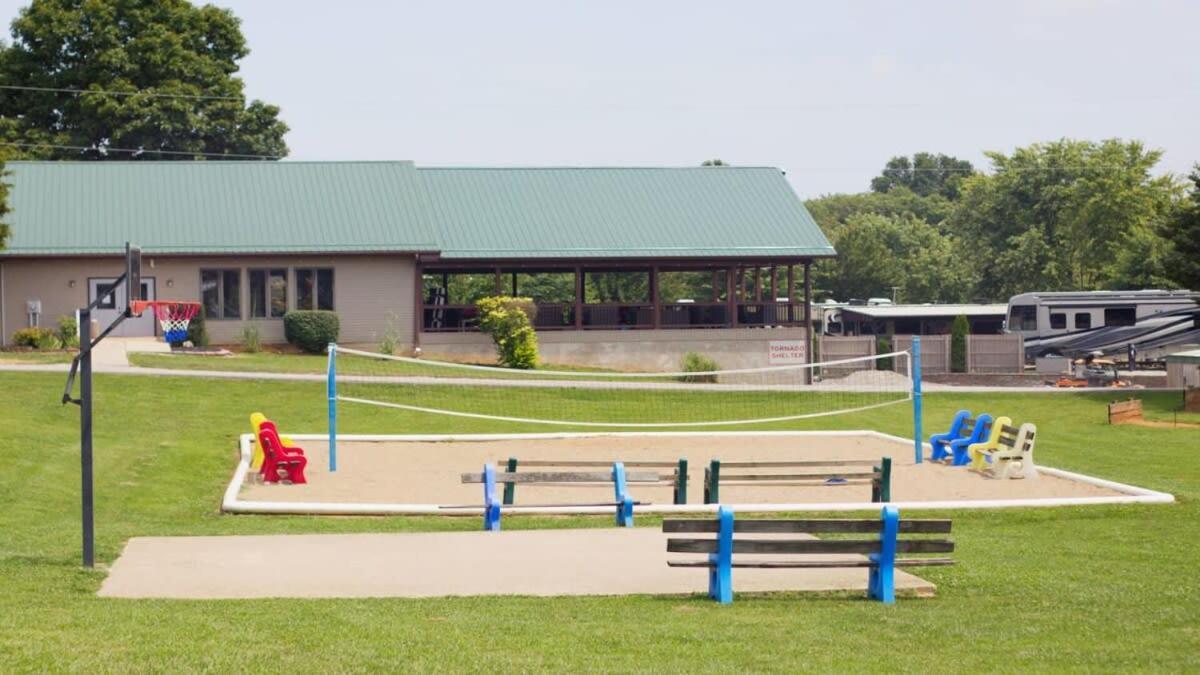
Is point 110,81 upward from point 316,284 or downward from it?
upward

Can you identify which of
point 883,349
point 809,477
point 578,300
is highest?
point 578,300

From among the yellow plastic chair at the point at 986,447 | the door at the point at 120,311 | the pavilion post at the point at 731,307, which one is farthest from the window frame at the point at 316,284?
the yellow plastic chair at the point at 986,447

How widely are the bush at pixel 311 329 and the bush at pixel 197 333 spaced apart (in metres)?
2.29

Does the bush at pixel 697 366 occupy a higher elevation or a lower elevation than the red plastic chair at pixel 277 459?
higher

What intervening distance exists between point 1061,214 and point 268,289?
5458 cm

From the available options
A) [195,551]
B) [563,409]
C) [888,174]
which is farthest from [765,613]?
[888,174]

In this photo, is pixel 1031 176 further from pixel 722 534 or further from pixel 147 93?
pixel 722 534

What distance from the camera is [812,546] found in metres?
12.0

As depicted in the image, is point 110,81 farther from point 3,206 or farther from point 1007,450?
point 1007,450

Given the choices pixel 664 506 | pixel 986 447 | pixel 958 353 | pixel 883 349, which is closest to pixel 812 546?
pixel 664 506

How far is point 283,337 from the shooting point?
146 ft

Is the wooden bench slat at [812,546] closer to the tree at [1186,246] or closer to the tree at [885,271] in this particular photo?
the tree at [1186,246]

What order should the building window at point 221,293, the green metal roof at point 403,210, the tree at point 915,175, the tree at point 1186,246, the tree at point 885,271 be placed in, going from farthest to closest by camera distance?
the tree at point 915,175, the tree at point 885,271, the green metal roof at point 403,210, the building window at point 221,293, the tree at point 1186,246

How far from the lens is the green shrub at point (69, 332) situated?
130ft
